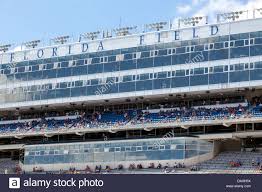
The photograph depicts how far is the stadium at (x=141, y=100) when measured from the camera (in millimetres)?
55000

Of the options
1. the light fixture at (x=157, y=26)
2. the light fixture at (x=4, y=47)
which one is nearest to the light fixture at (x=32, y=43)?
the light fixture at (x=4, y=47)

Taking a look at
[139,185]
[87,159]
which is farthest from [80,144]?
[139,185]

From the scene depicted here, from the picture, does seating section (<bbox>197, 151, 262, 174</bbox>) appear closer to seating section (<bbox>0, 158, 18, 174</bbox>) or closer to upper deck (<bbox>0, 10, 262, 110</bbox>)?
upper deck (<bbox>0, 10, 262, 110</bbox>)

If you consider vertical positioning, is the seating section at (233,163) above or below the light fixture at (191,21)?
below

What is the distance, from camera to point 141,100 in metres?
62.0

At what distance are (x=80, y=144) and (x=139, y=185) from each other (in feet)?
96.9

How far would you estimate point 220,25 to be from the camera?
56.8m

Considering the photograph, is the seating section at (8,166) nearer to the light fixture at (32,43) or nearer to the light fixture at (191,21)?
the light fixture at (32,43)

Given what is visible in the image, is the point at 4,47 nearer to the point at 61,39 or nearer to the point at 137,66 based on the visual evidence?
the point at 61,39

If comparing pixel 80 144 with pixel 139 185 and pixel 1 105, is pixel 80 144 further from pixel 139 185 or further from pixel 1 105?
pixel 139 185

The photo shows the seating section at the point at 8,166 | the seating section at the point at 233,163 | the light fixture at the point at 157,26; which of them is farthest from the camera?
the seating section at the point at 8,166

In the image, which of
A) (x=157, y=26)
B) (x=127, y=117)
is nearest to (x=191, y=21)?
(x=157, y=26)

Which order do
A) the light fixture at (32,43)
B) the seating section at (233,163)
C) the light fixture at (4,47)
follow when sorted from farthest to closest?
1. the light fixture at (4,47)
2. the light fixture at (32,43)
3. the seating section at (233,163)

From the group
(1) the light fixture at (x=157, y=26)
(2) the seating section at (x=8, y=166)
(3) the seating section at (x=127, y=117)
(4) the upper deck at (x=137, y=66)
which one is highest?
(1) the light fixture at (x=157, y=26)
